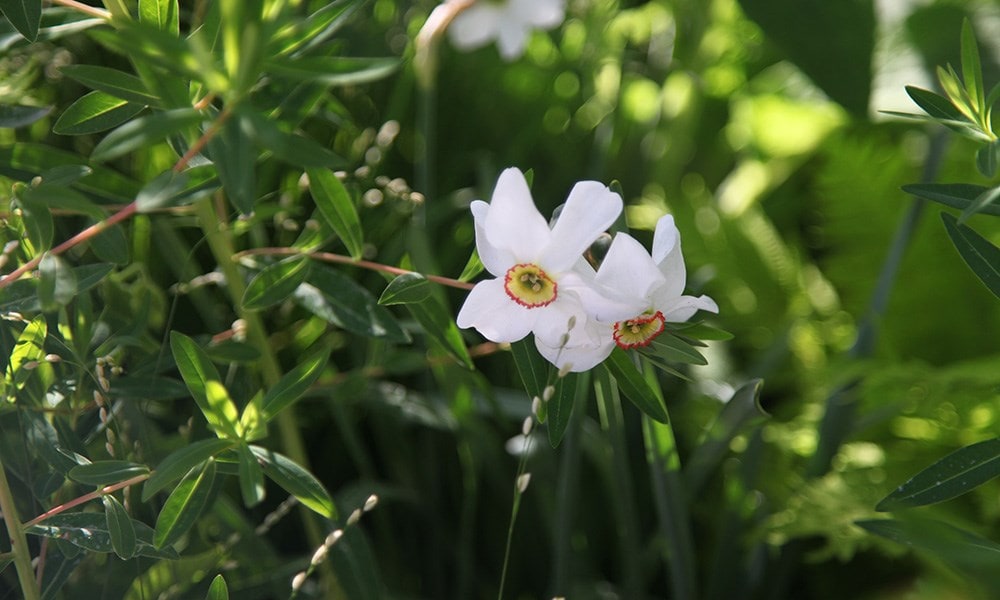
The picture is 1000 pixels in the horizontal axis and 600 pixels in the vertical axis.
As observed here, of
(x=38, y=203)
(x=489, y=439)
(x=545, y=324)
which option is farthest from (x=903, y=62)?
(x=38, y=203)

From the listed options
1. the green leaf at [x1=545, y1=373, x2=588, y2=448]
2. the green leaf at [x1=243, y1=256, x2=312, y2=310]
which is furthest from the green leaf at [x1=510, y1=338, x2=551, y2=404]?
the green leaf at [x1=243, y1=256, x2=312, y2=310]

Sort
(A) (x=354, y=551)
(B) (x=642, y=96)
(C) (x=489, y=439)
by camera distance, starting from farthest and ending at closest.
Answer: (B) (x=642, y=96), (C) (x=489, y=439), (A) (x=354, y=551)

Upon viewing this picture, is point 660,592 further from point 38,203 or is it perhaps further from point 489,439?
point 38,203

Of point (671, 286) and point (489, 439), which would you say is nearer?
point (671, 286)

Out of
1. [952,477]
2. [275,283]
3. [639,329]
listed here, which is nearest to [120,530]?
[275,283]

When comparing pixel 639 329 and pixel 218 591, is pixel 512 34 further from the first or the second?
pixel 218 591

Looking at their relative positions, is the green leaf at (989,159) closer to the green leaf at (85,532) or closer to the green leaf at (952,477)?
the green leaf at (952,477)

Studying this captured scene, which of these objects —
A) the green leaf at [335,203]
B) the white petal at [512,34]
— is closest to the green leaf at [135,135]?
the green leaf at [335,203]
